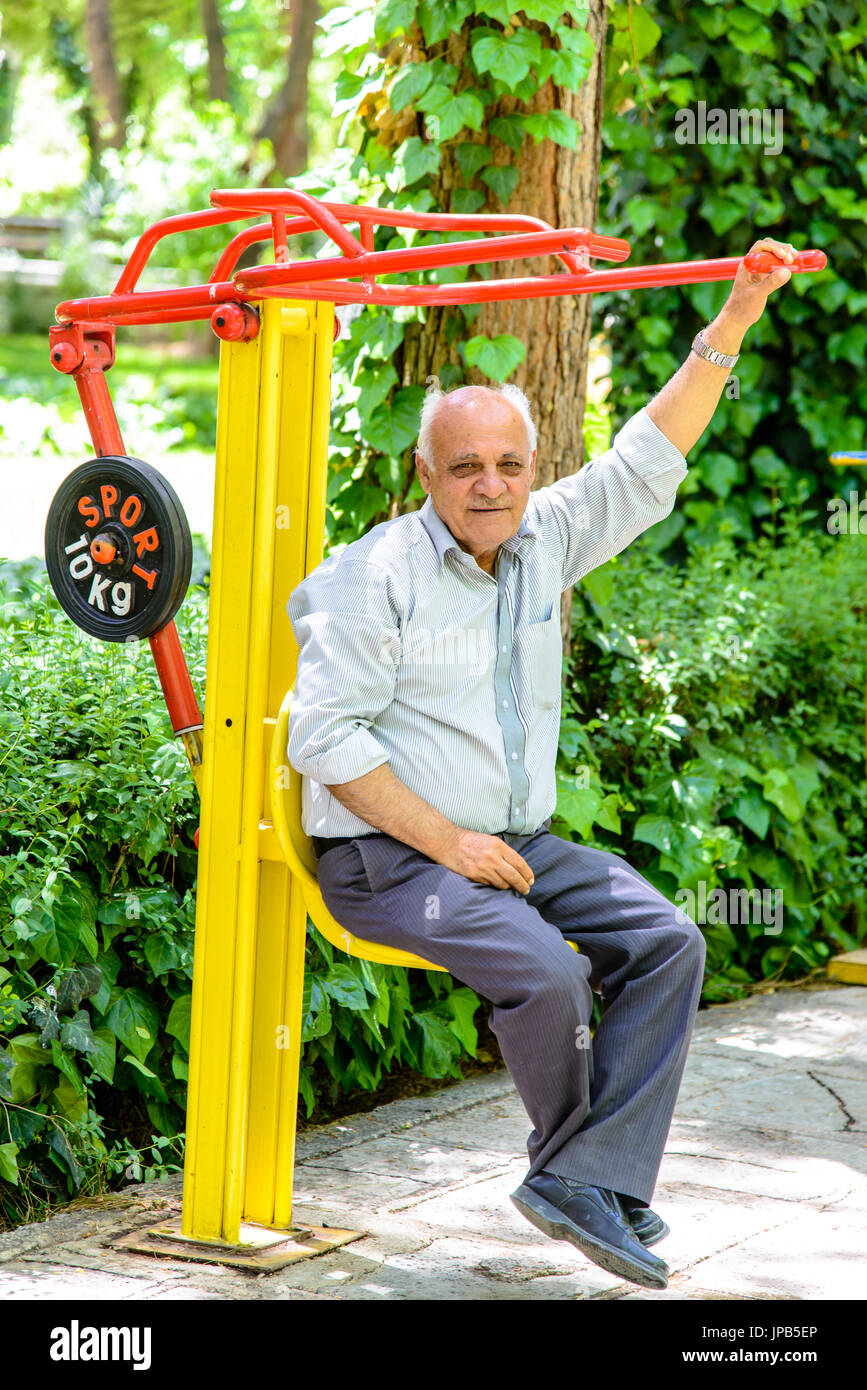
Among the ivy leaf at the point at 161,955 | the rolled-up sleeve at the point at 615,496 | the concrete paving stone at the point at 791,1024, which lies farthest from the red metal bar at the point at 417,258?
the concrete paving stone at the point at 791,1024

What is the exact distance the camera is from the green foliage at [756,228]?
22.1 ft

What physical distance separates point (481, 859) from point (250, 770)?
47 cm

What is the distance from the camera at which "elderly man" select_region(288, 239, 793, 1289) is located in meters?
2.61

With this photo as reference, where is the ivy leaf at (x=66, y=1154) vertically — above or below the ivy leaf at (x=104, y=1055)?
below

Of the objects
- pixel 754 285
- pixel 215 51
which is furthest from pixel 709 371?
pixel 215 51

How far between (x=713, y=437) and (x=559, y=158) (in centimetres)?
285

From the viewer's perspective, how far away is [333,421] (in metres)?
4.71

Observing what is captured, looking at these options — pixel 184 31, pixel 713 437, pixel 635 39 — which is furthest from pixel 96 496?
pixel 184 31

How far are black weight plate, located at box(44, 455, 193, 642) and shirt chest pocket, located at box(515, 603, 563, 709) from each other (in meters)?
0.64

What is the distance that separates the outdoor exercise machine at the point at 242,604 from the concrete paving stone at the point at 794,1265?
72 centimetres

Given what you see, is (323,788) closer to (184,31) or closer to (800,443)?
(800,443)

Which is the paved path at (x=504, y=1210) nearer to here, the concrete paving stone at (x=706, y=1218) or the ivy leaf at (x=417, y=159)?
the concrete paving stone at (x=706, y=1218)

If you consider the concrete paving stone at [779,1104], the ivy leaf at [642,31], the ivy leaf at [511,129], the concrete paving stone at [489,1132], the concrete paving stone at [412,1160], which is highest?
the ivy leaf at [642,31]

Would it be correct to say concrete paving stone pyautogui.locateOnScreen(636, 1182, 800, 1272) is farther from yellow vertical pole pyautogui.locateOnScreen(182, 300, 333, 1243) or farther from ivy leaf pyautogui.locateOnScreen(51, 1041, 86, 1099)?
ivy leaf pyautogui.locateOnScreen(51, 1041, 86, 1099)
